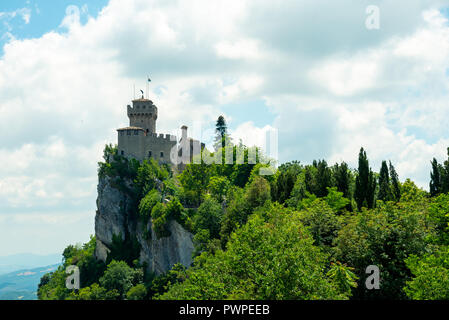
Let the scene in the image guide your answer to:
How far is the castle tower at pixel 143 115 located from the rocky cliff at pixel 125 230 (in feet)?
42.2

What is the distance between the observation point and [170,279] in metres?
63.5

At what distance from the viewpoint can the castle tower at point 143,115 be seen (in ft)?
286

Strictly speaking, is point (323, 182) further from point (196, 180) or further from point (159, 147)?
point (159, 147)

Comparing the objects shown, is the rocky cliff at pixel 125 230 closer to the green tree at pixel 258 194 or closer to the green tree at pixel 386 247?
the green tree at pixel 258 194

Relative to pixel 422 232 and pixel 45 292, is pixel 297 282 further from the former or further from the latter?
pixel 45 292

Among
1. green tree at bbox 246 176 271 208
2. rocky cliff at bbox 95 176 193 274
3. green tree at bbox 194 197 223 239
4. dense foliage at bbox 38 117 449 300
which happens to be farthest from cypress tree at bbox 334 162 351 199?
rocky cliff at bbox 95 176 193 274

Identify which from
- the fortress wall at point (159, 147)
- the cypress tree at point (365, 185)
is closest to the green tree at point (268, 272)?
the cypress tree at point (365, 185)

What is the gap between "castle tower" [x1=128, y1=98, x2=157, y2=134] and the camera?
87.2 meters

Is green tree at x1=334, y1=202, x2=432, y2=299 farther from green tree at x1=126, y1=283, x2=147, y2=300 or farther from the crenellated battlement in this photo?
the crenellated battlement

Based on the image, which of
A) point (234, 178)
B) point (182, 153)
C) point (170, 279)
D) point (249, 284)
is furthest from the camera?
point (182, 153)

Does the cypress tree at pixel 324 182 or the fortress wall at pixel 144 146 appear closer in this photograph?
the cypress tree at pixel 324 182

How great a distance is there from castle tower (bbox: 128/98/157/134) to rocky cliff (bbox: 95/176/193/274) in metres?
12.9
